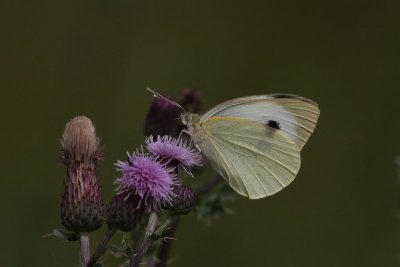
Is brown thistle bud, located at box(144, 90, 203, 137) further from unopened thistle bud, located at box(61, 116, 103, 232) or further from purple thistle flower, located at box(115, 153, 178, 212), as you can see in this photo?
purple thistle flower, located at box(115, 153, 178, 212)

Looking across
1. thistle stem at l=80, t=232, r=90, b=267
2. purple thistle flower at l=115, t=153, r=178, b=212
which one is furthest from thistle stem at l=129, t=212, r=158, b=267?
thistle stem at l=80, t=232, r=90, b=267

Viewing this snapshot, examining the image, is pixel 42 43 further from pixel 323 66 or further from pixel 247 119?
pixel 247 119

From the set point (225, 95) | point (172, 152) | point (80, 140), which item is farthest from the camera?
point (225, 95)

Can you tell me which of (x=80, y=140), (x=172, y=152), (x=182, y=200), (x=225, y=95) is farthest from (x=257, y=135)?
(x=225, y=95)

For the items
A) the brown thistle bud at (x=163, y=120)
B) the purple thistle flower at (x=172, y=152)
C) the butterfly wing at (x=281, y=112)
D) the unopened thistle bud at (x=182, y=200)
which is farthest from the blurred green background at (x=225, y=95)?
the unopened thistle bud at (x=182, y=200)

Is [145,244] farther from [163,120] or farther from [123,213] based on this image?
[163,120]

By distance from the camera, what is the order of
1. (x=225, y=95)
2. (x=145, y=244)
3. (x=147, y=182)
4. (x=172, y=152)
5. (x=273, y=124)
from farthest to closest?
(x=225, y=95), (x=273, y=124), (x=172, y=152), (x=147, y=182), (x=145, y=244)

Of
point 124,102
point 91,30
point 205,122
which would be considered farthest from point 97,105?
point 205,122
